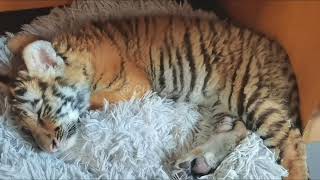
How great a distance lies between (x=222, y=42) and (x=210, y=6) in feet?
1.78

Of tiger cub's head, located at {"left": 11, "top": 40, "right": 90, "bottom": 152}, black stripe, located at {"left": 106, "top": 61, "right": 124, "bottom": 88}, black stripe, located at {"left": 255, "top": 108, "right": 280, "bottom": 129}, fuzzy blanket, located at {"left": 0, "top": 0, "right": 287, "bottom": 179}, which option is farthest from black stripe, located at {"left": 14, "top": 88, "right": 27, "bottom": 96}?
black stripe, located at {"left": 255, "top": 108, "right": 280, "bottom": 129}

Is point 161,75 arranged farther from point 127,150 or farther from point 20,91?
point 20,91

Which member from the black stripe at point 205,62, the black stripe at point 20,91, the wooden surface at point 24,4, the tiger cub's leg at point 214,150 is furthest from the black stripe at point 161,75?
the wooden surface at point 24,4

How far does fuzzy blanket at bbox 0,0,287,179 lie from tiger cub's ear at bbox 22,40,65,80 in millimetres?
193

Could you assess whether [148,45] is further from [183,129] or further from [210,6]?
[210,6]

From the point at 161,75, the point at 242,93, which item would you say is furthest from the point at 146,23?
the point at 242,93

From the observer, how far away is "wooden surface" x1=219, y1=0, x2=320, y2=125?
1393 mm

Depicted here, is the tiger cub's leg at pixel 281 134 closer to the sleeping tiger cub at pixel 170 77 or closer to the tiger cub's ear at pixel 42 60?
the sleeping tiger cub at pixel 170 77

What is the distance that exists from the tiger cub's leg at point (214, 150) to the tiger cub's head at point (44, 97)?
0.36 m

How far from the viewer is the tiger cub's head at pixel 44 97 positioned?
1.38m

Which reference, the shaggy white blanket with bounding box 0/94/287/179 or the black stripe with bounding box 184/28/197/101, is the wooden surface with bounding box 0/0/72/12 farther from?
the black stripe with bounding box 184/28/197/101

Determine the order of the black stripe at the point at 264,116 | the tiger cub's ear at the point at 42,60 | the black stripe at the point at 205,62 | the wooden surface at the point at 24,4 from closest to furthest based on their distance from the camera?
the tiger cub's ear at the point at 42,60 < the black stripe at the point at 264,116 < the black stripe at the point at 205,62 < the wooden surface at the point at 24,4

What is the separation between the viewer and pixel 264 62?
1.53 meters

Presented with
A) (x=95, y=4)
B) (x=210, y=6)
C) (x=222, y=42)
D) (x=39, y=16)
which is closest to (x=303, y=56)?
(x=222, y=42)
